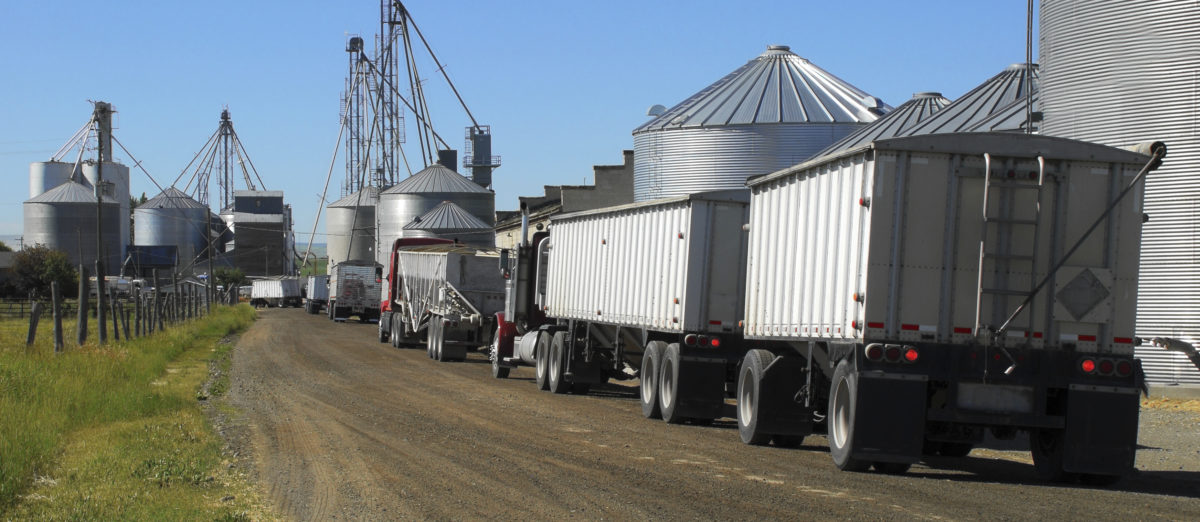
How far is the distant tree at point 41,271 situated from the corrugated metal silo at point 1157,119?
9595 centimetres

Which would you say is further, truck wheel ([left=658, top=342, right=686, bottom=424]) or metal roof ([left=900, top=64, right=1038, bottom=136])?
metal roof ([left=900, top=64, right=1038, bottom=136])

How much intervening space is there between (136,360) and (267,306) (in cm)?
9102

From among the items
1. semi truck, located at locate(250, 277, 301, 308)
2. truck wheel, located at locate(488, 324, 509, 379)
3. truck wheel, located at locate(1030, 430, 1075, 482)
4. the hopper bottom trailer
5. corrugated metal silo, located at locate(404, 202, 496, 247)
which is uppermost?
corrugated metal silo, located at locate(404, 202, 496, 247)

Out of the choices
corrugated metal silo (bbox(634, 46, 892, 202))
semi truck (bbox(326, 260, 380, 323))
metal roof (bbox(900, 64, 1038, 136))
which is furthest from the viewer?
semi truck (bbox(326, 260, 380, 323))

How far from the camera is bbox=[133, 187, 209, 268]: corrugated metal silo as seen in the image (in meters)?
147

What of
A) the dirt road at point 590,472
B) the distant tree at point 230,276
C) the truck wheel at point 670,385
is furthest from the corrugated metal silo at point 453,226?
the truck wheel at point 670,385

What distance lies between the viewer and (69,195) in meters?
129

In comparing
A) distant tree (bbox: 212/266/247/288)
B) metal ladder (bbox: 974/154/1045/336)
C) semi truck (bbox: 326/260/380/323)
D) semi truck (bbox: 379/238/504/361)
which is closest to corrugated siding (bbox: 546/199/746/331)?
metal ladder (bbox: 974/154/1045/336)

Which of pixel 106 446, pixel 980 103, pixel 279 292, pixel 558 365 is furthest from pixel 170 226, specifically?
pixel 106 446

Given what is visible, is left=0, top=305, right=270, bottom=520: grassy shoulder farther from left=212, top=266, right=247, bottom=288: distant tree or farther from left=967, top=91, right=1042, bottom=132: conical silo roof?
left=212, top=266, right=247, bottom=288: distant tree

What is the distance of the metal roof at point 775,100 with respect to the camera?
43.9 metres

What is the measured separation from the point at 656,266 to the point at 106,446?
337 inches

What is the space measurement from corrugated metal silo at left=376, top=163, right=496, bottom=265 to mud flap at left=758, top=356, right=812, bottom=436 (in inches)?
3064

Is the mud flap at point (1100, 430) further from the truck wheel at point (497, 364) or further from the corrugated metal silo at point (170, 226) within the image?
the corrugated metal silo at point (170, 226)
